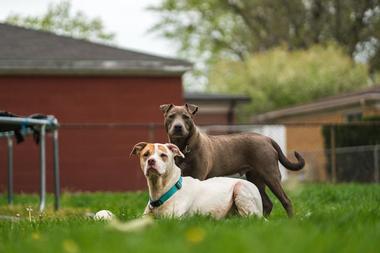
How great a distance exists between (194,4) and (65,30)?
10.2 metres

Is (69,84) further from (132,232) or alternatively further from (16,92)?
(132,232)

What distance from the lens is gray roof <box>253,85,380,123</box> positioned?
A: 1033 inches

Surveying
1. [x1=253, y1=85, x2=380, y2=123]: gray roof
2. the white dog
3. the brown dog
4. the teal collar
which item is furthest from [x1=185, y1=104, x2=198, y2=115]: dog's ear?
[x1=253, y1=85, x2=380, y2=123]: gray roof

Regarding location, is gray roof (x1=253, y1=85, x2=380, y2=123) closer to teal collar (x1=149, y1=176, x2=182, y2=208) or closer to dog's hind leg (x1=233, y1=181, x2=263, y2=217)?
dog's hind leg (x1=233, y1=181, x2=263, y2=217)

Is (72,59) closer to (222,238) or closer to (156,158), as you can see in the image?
(156,158)

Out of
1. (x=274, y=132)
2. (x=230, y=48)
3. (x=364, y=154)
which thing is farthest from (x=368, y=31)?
(x=364, y=154)

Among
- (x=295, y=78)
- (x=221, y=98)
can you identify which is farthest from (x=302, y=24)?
(x=221, y=98)

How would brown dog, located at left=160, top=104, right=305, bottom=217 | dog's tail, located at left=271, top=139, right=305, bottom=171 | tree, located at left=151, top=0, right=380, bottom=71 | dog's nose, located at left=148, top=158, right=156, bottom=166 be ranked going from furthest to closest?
tree, located at left=151, top=0, right=380, bottom=71 < dog's tail, located at left=271, top=139, right=305, bottom=171 < brown dog, located at left=160, top=104, right=305, bottom=217 < dog's nose, located at left=148, top=158, right=156, bottom=166

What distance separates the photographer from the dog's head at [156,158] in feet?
22.4

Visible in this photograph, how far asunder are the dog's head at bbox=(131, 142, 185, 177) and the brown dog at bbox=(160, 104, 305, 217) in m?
1.17

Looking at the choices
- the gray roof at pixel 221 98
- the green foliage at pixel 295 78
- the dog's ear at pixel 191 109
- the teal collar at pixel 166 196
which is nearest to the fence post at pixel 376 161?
the gray roof at pixel 221 98

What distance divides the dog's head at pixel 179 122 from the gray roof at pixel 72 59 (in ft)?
36.0

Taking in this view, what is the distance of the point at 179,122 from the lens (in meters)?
8.47

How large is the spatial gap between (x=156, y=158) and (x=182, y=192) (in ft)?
1.58
